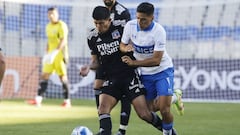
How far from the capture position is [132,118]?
47.3 ft

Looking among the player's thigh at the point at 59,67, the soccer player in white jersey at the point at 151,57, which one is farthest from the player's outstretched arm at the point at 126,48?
the player's thigh at the point at 59,67

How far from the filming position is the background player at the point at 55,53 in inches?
693

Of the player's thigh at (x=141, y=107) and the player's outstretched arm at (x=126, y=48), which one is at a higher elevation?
the player's outstretched arm at (x=126, y=48)

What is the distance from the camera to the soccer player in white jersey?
9531 mm

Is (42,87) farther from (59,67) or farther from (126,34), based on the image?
(126,34)

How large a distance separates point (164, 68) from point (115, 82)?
34.6 inches

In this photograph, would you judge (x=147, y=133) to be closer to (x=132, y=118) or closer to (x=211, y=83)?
(x=132, y=118)

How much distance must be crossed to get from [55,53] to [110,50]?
8.35 meters

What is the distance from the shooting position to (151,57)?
31.8 ft

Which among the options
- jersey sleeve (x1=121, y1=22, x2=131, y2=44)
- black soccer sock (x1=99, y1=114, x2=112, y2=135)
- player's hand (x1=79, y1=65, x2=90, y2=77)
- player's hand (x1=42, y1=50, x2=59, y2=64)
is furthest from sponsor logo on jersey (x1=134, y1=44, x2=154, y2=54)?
player's hand (x1=42, y1=50, x2=59, y2=64)

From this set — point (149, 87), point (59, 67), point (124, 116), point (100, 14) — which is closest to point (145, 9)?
point (100, 14)

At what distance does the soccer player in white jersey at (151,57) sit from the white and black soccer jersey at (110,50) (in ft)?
0.49

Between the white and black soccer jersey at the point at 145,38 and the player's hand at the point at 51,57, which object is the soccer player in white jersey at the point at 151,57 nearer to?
the white and black soccer jersey at the point at 145,38

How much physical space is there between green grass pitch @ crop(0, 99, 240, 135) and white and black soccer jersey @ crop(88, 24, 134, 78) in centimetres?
182
